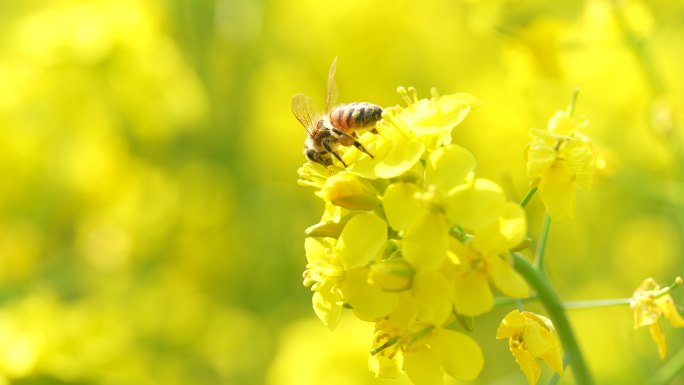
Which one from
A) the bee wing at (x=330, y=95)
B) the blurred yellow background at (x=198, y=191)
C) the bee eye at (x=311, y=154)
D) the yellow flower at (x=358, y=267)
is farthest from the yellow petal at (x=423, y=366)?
the blurred yellow background at (x=198, y=191)

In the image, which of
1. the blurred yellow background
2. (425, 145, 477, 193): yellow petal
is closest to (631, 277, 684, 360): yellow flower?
(425, 145, 477, 193): yellow petal

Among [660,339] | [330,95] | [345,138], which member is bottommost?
[660,339]

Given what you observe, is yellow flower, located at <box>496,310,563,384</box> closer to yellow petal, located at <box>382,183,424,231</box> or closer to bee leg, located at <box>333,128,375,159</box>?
yellow petal, located at <box>382,183,424,231</box>

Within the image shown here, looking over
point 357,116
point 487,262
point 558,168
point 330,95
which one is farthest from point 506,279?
point 330,95

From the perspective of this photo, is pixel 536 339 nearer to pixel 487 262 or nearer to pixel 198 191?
pixel 487 262

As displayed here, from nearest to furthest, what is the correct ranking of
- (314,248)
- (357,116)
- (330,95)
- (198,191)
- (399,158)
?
(399,158) → (314,248) → (357,116) → (330,95) → (198,191)

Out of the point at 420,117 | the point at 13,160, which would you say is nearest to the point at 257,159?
the point at 13,160

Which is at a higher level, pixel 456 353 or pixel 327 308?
pixel 327 308
